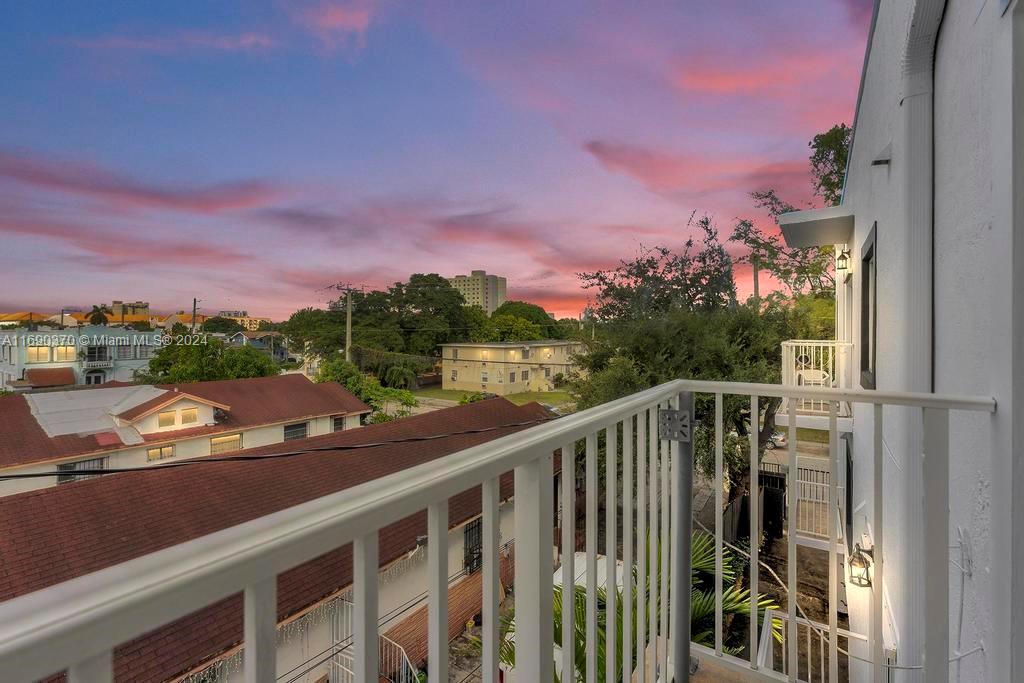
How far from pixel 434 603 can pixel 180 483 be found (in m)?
1.39

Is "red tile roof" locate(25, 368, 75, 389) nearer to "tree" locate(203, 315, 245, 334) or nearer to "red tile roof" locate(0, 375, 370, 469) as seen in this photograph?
"red tile roof" locate(0, 375, 370, 469)

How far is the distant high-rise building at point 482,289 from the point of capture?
4445 millimetres

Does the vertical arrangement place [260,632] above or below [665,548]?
above

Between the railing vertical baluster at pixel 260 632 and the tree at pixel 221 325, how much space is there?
2675mm

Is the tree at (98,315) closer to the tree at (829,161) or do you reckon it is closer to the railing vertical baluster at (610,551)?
the railing vertical baluster at (610,551)

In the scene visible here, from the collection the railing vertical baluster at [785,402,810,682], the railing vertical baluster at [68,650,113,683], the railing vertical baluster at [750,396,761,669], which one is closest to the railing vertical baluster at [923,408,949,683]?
the railing vertical baluster at [785,402,810,682]

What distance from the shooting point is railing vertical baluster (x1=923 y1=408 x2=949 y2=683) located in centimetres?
123

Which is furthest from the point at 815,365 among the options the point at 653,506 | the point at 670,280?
the point at 653,506

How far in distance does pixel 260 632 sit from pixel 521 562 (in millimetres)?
532

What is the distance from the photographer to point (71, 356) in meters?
2.20

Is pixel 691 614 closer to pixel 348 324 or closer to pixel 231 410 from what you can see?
pixel 231 410

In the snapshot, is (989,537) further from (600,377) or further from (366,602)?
(600,377)

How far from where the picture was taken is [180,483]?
1.65 metres

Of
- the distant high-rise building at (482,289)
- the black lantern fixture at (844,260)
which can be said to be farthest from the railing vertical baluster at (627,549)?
the black lantern fixture at (844,260)
